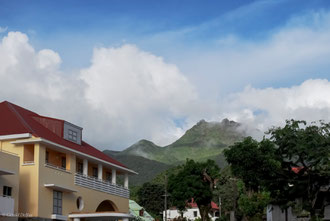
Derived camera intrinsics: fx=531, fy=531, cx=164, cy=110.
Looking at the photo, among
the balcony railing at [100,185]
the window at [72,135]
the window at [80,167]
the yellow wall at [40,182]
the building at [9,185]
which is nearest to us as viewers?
the building at [9,185]

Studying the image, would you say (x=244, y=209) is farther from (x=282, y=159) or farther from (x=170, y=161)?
(x=170, y=161)

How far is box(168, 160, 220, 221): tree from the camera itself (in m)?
66.7

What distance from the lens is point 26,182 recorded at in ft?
113

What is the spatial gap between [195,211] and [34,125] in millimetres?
73171

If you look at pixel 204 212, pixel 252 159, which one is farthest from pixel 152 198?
pixel 252 159

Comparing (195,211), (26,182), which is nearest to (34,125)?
(26,182)

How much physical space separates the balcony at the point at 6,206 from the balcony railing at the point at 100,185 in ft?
25.7

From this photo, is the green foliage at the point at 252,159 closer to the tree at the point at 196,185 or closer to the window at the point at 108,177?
the window at the point at 108,177

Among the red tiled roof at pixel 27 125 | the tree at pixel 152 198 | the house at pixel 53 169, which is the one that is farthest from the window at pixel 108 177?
the tree at pixel 152 198

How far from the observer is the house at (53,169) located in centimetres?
3425

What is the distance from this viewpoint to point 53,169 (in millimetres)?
36219

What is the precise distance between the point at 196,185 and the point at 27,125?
112 feet

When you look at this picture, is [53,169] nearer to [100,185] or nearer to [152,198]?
[100,185]

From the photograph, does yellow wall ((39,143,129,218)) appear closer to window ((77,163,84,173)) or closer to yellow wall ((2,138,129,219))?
yellow wall ((2,138,129,219))
